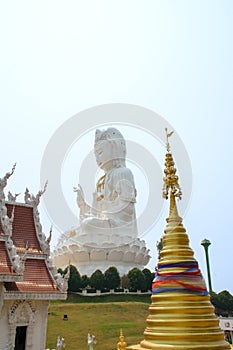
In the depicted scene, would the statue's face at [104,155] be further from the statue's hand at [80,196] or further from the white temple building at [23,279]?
the white temple building at [23,279]

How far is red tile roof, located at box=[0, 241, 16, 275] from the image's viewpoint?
9.80 metres

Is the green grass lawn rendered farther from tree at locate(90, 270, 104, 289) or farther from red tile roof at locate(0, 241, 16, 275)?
red tile roof at locate(0, 241, 16, 275)

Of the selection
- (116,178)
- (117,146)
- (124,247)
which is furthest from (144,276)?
(117,146)

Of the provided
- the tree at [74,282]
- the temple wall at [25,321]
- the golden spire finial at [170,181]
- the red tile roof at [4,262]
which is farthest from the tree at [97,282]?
the golden spire finial at [170,181]

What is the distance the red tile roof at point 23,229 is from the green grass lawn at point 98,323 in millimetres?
7551

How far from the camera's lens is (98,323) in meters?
21.2

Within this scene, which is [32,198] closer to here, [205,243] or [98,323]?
[98,323]

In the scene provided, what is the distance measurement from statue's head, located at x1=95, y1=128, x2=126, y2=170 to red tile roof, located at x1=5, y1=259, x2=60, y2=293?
2705 centimetres

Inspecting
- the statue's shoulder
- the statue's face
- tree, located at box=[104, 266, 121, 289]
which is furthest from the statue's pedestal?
the statue's face

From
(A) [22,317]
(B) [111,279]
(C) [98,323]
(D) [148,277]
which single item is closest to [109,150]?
(D) [148,277]

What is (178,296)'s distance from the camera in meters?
7.23

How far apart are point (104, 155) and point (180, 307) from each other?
31906 mm

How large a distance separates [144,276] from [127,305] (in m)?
5.36

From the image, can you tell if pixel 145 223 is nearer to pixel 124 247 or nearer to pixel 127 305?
pixel 127 305
